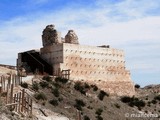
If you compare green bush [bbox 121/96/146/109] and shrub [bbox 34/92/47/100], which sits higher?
shrub [bbox 34/92/47/100]

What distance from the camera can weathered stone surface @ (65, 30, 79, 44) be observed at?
4454cm

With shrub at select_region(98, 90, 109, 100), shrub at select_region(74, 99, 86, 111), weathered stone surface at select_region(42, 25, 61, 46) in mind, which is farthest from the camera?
weathered stone surface at select_region(42, 25, 61, 46)

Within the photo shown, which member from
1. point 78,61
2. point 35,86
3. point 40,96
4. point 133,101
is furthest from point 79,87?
point 133,101

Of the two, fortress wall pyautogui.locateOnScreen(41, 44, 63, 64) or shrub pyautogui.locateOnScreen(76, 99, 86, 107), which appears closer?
shrub pyautogui.locateOnScreen(76, 99, 86, 107)

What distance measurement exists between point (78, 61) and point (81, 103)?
248 inches

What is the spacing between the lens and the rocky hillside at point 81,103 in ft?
110

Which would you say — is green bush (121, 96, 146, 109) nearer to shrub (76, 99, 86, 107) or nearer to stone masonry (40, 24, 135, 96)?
stone masonry (40, 24, 135, 96)

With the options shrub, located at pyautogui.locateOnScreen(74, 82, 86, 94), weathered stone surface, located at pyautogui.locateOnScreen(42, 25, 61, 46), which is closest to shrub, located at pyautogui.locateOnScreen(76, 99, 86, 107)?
shrub, located at pyautogui.locateOnScreen(74, 82, 86, 94)

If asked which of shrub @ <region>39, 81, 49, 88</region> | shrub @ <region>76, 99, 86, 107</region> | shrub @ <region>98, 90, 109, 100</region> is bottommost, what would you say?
shrub @ <region>76, 99, 86, 107</region>

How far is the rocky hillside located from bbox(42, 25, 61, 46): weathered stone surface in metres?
6.04

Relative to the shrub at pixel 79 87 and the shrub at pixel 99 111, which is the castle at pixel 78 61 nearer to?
the shrub at pixel 79 87

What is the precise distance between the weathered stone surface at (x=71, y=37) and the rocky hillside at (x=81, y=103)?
5.62 meters

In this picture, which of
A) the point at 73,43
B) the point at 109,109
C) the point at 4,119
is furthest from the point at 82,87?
the point at 4,119

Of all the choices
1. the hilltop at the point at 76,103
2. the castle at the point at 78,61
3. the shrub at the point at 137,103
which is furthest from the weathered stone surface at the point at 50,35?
the shrub at the point at 137,103
